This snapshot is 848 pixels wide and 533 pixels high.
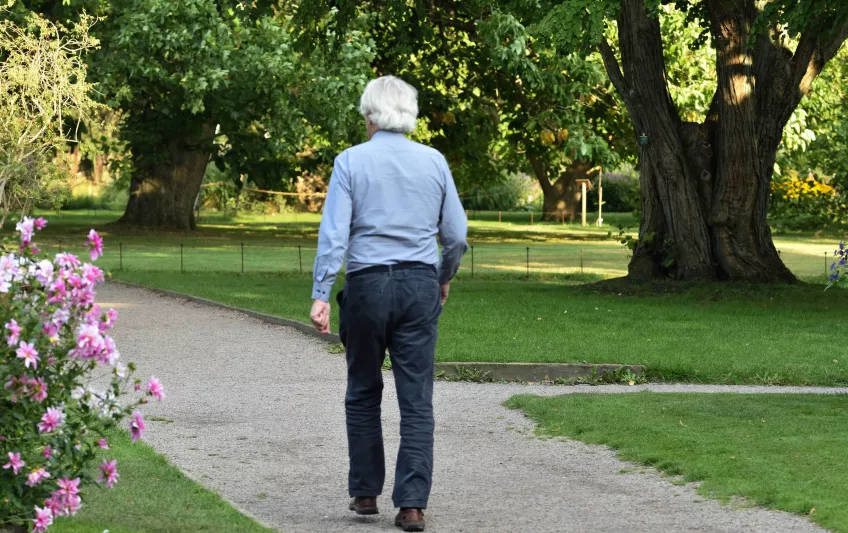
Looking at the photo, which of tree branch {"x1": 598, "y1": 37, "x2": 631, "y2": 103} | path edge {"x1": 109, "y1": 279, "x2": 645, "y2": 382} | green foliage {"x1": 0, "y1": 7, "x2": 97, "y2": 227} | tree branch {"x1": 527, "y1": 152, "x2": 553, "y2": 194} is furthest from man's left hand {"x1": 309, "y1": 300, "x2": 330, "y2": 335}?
tree branch {"x1": 527, "y1": 152, "x2": 553, "y2": 194}

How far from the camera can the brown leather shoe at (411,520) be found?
614 centimetres

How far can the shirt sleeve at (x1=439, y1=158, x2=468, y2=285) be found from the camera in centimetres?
636

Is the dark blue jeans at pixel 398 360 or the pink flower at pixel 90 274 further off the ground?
the pink flower at pixel 90 274

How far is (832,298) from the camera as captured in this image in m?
19.5

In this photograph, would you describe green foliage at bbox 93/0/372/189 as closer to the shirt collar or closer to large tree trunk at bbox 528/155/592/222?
the shirt collar

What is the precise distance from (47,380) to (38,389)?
83 millimetres

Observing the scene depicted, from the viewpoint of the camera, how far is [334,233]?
607cm

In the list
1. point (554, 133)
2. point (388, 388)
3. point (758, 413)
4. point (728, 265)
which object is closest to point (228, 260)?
point (554, 133)

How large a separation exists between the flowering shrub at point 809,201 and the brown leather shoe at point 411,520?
34.5 meters

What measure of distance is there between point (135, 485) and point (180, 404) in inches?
135

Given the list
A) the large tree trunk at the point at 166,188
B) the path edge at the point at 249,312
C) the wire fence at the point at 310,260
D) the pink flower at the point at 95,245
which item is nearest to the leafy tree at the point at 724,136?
the wire fence at the point at 310,260

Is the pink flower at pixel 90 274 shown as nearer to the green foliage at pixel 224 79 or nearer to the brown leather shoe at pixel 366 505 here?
the brown leather shoe at pixel 366 505

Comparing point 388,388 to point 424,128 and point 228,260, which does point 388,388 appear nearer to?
point 228,260

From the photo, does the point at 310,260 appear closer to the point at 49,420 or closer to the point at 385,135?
the point at 385,135
